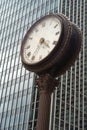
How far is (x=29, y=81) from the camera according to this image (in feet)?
214

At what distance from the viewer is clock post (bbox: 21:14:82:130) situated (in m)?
13.6

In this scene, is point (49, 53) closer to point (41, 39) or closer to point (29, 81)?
point (41, 39)

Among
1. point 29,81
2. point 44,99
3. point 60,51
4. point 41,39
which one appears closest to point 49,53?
point 60,51

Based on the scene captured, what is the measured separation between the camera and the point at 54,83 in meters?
14.5

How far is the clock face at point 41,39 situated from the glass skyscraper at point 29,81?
44032 mm

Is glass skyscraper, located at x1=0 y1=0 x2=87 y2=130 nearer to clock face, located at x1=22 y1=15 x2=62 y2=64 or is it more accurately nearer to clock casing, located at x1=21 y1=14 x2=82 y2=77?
clock face, located at x1=22 y1=15 x2=62 y2=64

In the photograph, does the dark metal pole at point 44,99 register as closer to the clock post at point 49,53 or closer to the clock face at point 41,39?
the clock post at point 49,53

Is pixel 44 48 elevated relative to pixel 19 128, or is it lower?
lower

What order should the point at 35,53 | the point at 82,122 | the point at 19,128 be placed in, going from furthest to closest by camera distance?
the point at 82,122, the point at 19,128, the point at 35,53

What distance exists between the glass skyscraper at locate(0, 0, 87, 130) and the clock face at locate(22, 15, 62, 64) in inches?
1734

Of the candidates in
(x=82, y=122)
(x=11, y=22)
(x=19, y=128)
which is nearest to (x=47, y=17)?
(x=19, y=128)

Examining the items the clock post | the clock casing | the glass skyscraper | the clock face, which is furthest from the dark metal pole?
the glass skyscraper

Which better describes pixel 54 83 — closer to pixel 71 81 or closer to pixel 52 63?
pixel 52 63

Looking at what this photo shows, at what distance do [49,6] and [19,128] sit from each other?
1128 inches
